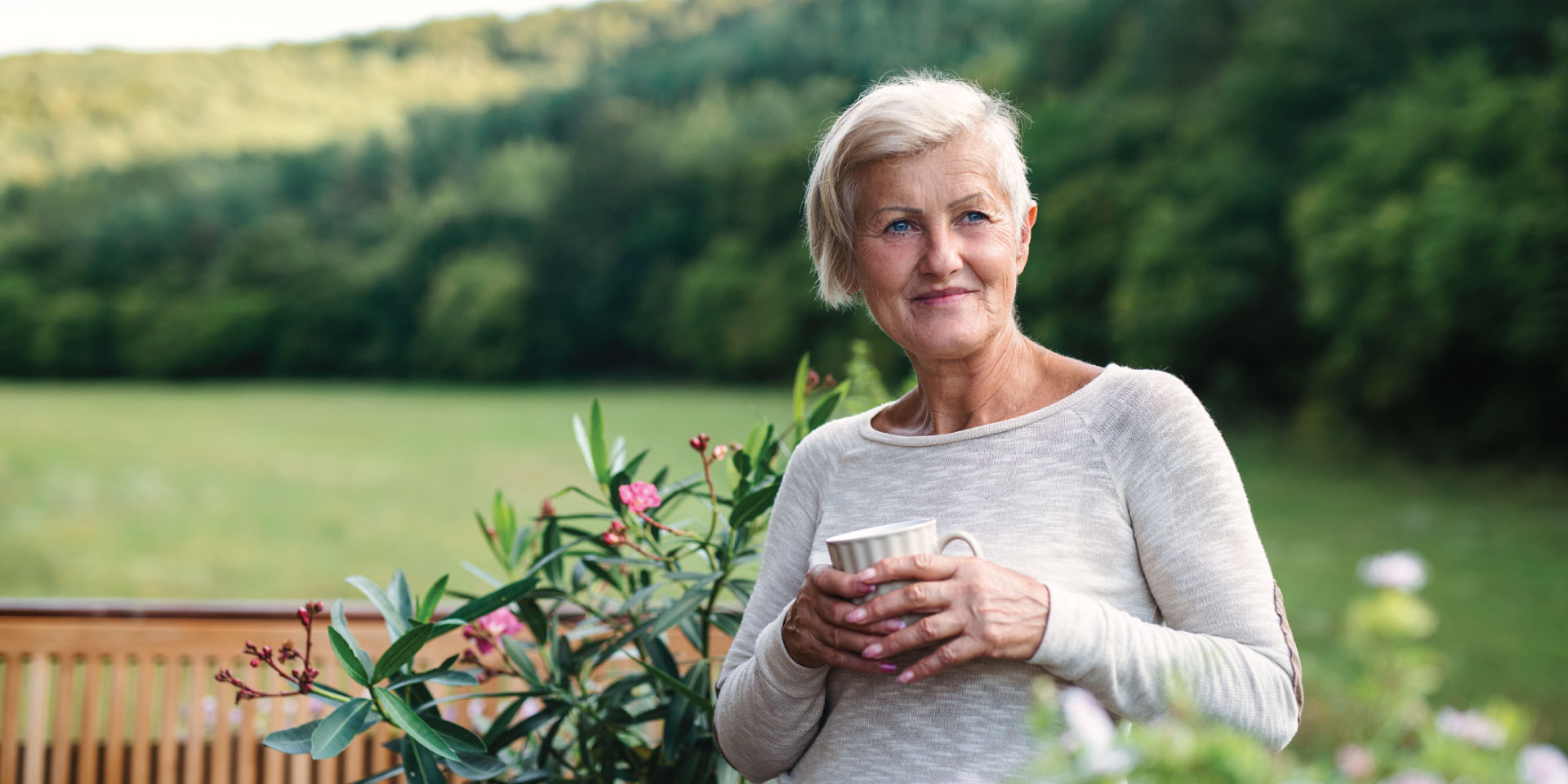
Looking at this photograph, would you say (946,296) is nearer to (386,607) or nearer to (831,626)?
(831,626)

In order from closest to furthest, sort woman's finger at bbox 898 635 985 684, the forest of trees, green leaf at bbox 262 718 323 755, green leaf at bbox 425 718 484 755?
woman's finger at bbox 898 635 985 684 → green leaf at bbox 262 718 323 755 → green leaf at bbox 425 718 484 755 → the forest of trees

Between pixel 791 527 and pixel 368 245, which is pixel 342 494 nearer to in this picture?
pixel 368 245

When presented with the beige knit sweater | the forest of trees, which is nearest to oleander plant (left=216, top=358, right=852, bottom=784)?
the beige knit sweater

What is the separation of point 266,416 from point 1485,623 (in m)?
20.2

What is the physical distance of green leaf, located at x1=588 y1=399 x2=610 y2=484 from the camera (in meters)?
1.49

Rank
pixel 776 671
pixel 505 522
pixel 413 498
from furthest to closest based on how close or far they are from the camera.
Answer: pixel 413 498
pixel 505 522
pixel 776 671

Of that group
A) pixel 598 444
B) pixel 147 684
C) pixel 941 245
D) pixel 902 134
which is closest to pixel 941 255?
pixel 941 245

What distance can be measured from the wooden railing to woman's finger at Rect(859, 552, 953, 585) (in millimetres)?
1002

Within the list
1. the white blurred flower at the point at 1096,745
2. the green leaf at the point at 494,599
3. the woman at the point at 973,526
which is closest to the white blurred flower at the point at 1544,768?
the white blurred flower at the point at 1096,745

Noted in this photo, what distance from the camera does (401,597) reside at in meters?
1.41

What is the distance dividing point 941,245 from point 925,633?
16.1 inches

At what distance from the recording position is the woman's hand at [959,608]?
89cm

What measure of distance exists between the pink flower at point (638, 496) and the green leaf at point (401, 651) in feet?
1.04

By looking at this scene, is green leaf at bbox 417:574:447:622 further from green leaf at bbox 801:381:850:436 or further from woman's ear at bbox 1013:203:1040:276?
woman's ear at bbox 1013:203:1040:276
